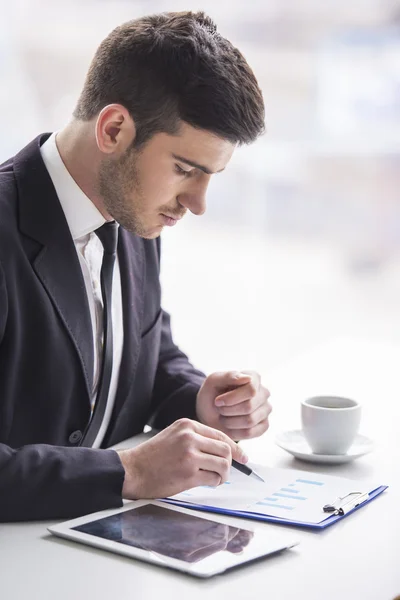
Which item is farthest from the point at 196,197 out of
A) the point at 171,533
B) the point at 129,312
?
the point at 171,533

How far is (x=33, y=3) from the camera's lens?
428cm

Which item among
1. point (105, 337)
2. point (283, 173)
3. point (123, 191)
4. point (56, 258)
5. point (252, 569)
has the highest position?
point (283, 173)

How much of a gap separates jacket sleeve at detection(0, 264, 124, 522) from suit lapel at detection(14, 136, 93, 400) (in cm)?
28

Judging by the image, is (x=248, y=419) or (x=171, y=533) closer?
(x=171, y=533)

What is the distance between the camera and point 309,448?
160 cm

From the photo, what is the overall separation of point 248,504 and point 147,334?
0.61m

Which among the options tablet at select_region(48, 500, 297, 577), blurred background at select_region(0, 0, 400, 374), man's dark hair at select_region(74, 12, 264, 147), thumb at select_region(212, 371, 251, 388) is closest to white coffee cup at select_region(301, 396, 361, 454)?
thumb at select_region(212, 371, 251, 388)

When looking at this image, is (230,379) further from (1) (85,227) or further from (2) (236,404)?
(1) (85,227)

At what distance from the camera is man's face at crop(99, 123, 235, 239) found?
156 cm

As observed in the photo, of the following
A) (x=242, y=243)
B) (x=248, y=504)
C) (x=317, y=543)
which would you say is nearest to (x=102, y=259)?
(x=248, y=504)

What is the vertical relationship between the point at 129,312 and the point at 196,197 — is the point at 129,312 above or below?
below

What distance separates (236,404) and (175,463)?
13.1 inches

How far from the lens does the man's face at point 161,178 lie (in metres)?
1.56

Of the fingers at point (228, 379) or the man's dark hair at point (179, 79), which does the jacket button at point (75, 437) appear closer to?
the fingers at point (228, 379)
